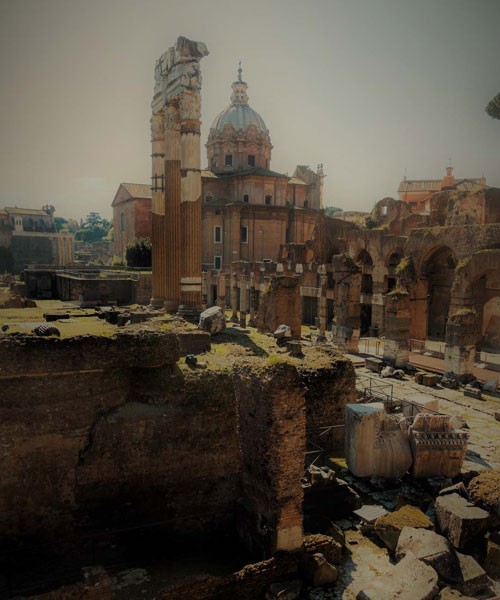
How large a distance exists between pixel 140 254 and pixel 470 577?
104 ft

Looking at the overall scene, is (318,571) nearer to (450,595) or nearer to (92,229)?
(450,595)

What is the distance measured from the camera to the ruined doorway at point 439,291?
79.9ft

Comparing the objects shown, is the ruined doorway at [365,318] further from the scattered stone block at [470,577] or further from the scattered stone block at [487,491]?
the scattered stone block at [470,577]

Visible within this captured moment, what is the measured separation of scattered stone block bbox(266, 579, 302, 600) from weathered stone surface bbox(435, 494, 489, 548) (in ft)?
8.47

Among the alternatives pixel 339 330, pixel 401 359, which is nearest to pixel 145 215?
pixel 339 330

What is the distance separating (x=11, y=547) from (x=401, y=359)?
14259 mm

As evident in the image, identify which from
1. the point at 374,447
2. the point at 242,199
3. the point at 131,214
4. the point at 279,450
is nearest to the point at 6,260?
the point at 131,214

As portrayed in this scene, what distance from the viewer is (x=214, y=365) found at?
8148mm

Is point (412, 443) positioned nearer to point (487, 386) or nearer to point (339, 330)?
point (487, 386)

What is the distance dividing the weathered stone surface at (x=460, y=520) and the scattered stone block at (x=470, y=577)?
0.49 metres

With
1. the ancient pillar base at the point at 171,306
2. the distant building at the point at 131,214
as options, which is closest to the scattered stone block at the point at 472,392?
the ancient pillar base at the point at 171,306

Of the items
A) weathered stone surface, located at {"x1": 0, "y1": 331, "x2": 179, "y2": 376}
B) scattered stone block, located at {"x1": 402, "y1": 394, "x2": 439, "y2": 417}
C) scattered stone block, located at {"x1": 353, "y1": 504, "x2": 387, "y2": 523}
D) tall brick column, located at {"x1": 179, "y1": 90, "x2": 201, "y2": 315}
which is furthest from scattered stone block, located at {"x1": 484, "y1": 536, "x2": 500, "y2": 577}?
tall brick column, located at {"x1": 179, "y1": 90, "x2": 201, "y2": 315}

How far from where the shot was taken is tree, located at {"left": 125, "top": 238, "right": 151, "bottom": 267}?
3500 cm

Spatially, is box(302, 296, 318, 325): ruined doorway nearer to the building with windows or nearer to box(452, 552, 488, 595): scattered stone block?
the building with windows
